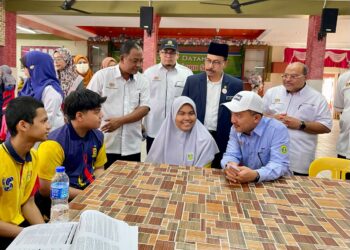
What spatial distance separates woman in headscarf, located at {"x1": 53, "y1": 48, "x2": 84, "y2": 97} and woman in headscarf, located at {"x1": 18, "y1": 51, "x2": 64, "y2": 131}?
732mm

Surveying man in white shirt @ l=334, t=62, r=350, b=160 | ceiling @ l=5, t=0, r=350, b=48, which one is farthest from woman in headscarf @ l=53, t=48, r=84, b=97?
ceiling @ l=5, t=0, r=350, b=48

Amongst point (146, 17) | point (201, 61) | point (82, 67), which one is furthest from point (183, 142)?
→ point (201, 61)

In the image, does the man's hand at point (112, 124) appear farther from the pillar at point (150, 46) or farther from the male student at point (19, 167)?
the pillar at point (150, 46)

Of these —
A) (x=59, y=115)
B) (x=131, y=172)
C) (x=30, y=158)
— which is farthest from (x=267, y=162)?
(x=59, y=115)

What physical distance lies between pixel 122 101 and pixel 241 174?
133 cm

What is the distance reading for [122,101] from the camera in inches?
105

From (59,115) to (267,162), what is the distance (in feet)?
5.17

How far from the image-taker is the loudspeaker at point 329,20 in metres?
5.82

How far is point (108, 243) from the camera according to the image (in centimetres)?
93

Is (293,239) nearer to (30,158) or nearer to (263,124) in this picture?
(263,124)

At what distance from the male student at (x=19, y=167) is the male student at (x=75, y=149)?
5.9 inches

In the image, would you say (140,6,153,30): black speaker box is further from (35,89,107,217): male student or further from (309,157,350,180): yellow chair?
(309,157,350,180): yellow chair

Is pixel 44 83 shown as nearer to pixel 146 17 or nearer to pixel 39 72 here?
pixel 39 72

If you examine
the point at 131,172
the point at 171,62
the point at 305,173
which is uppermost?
the point at 171,62
